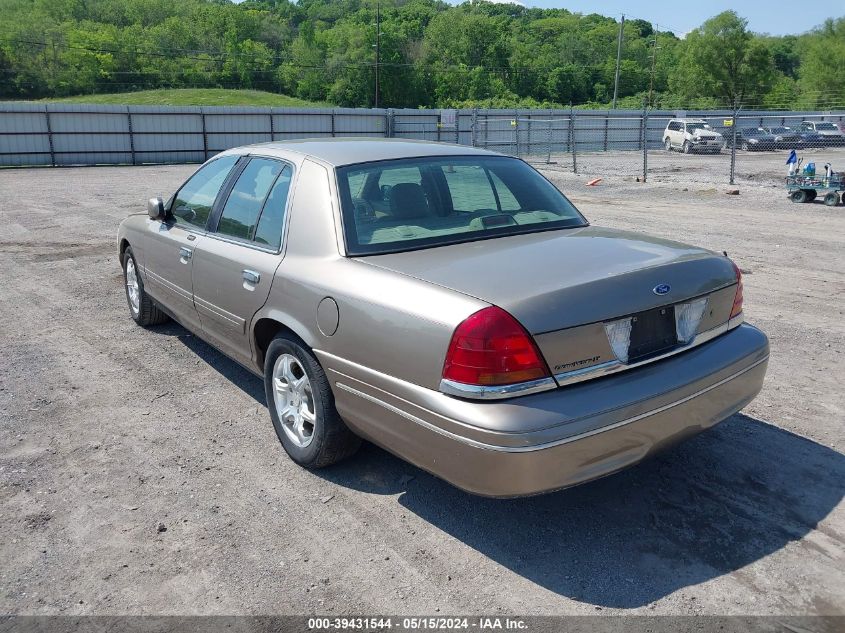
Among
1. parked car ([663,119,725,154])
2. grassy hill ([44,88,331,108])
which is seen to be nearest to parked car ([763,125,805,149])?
parked car ([663,119,725,154])

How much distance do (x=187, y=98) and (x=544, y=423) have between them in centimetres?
8944

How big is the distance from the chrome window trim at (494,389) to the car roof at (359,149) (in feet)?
5.40

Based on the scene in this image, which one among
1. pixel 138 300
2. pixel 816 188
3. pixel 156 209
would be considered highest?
pixel 156 209

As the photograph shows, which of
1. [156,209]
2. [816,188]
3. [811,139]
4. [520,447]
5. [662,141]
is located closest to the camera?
[520,447]

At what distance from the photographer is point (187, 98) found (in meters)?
84.3

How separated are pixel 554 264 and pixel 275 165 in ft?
6.13

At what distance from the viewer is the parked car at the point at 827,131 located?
124ft

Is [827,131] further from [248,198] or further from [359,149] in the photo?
[248,198]

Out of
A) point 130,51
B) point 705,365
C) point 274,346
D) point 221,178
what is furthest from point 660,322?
point 130,51

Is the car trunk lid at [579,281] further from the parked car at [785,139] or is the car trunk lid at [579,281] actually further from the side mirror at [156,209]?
the parked car at [785,139]

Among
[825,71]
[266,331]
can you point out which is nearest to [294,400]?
[266,331]

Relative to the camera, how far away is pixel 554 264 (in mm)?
3342

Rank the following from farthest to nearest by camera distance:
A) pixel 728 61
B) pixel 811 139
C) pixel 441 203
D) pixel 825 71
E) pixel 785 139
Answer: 1. pixel 728 61
2. pixel 825 71
3. pixel 811 139
4. pixel 785 139
5. pixel 441 203

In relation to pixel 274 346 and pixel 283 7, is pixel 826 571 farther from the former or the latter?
pixel 283 7
